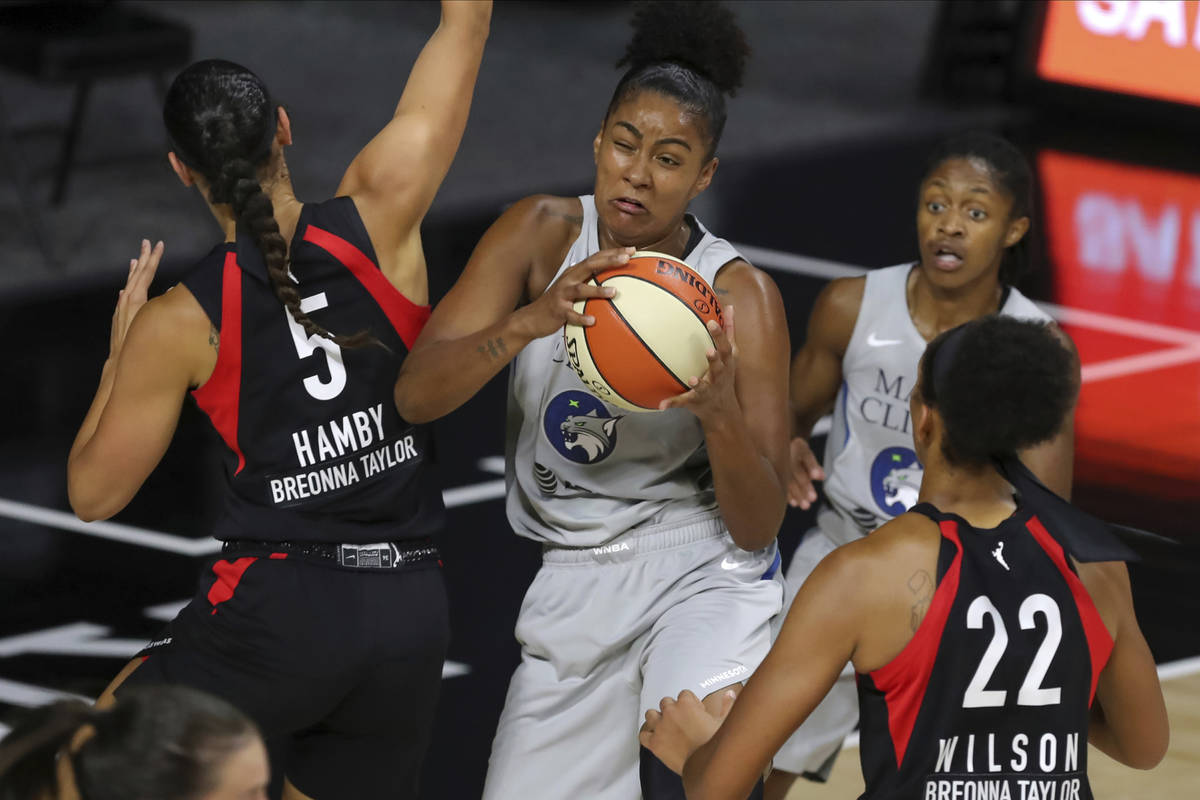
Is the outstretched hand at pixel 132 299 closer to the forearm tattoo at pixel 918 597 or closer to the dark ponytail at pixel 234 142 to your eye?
the dark ponytail at pixel 234 142

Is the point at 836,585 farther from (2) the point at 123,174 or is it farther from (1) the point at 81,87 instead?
(2) the point at 123,174

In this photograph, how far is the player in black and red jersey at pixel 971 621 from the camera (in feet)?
9.34

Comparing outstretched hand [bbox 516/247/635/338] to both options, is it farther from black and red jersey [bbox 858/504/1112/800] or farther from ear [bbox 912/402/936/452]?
black and red jersey [bbox 858/504/1112/800]

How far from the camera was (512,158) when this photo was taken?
11.1 metres

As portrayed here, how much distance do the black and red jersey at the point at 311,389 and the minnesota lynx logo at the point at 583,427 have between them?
1.34ft

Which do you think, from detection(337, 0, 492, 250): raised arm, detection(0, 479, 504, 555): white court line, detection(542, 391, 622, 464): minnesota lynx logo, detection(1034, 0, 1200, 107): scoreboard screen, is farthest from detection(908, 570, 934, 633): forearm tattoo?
detection(1034, 0, 1200, 107): scoreboard screen

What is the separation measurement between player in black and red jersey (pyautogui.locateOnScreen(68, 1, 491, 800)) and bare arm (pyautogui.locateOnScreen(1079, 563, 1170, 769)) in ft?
4.54

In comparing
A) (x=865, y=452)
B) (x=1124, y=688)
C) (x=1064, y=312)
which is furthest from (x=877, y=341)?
(x=1064, y=312)

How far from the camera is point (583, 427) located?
3953mm

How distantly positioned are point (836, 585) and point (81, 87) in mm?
7705

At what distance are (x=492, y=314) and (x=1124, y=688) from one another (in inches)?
60.6

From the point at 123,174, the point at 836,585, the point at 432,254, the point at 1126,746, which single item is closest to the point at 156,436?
the point at 836,585

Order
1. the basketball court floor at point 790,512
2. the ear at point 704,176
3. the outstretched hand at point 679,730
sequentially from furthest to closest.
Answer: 1. the basketball court floor at point 790,512
2. the ear at point 704,176
3. the outstretched hand at point 679,730

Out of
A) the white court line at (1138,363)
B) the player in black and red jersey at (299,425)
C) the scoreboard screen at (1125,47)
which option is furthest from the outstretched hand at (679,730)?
the scoreboard screen at (1125,47)
